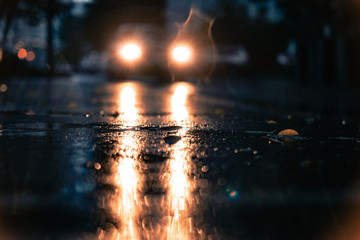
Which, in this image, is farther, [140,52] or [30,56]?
[30,56]

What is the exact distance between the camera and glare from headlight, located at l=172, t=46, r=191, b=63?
2369cm

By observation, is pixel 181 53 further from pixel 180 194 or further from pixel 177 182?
pixel 180 194

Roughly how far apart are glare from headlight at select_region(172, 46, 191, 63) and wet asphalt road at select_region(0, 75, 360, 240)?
16.6 metres

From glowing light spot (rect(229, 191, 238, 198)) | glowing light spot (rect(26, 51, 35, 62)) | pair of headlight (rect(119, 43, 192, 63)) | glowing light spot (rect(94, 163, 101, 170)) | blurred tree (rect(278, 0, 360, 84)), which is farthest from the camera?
glowing light spot (rect(26, 51, 35, 62))

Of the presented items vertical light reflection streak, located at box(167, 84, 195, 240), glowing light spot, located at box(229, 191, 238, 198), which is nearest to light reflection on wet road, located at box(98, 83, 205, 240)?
vertical light reflection streak, located at box(167, 84, 195, 240)

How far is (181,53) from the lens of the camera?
24047 millimetres

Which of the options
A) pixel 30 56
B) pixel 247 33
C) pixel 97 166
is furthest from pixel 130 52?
pixel 247 33

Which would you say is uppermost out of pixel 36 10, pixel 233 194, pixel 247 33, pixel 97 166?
pixel 247 33

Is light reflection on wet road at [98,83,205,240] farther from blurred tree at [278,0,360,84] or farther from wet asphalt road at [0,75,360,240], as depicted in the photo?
blurred tree at [278,0,360,84]

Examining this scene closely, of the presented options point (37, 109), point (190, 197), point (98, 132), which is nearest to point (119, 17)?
point (37, 109)

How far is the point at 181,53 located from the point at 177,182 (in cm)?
2036

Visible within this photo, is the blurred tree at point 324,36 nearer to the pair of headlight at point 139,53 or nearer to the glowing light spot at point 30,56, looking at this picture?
the pair of headlight at point 139,53

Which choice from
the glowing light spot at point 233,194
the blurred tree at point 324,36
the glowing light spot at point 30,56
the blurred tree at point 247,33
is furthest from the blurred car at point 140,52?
the glowing light spot at point 233,194

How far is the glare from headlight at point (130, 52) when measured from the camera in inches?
968
